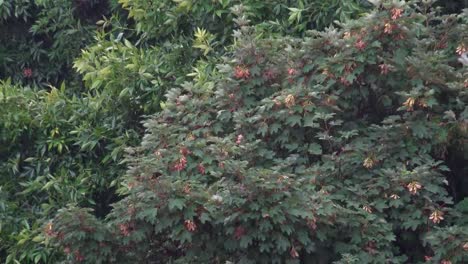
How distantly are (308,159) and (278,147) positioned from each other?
20 centimetres

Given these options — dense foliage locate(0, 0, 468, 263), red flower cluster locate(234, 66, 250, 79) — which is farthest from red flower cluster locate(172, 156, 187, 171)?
red flower cluster locate(234, 66, 250, 79)

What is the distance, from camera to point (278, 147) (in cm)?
607

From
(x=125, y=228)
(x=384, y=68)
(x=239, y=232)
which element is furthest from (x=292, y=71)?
(x=125, y=228)

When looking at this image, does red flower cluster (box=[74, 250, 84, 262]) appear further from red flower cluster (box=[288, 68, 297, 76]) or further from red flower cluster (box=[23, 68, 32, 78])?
red flower cluster (box=[23, 68, 32, 78])

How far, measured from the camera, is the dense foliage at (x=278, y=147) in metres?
5.39

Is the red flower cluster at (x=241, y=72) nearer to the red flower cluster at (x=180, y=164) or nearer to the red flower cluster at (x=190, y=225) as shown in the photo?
the red flower cluster at (x=180, y=164)

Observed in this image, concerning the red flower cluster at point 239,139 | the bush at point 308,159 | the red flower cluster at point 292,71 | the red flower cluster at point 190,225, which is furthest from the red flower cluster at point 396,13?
the red flower cluster at point 190,225

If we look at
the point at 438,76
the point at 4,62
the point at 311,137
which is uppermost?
the point at 438,76

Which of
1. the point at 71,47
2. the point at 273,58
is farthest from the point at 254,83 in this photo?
the point at 71,47

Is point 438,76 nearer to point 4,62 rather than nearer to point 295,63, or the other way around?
point 295,63

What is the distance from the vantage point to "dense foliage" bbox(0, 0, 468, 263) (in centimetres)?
539

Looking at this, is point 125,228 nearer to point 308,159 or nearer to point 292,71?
point 308,159

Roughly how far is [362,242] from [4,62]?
4.45 m

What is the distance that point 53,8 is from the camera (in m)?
8.64
